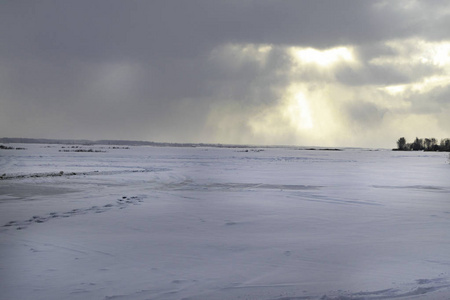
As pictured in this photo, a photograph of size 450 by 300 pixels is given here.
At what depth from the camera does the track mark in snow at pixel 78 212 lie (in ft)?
27.2

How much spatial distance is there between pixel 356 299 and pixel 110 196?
410 inches

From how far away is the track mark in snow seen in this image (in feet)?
27.2

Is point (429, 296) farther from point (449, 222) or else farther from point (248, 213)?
point (248, 213)

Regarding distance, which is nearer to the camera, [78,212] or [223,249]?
[223,249]

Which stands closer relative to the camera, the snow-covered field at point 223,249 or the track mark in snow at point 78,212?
the snow-covered field at point 223,249

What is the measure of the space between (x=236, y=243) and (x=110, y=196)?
764 cm

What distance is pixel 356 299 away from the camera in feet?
14.3

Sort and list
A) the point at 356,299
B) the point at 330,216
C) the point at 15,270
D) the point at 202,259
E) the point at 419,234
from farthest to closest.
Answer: the point at 330,216 → the point at 419,234 → the point at 202,259 → the point at 15,270 → the point at 356,299

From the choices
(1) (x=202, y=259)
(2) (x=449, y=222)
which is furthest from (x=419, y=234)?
(1) (x=202, y=259)

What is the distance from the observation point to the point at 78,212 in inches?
390

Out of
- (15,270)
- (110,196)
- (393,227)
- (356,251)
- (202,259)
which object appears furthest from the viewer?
(110,196)

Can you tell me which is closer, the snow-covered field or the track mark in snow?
the snow-covered field

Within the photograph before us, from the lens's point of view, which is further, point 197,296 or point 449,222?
point 449,222

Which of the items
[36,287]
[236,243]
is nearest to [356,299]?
[236,243]
